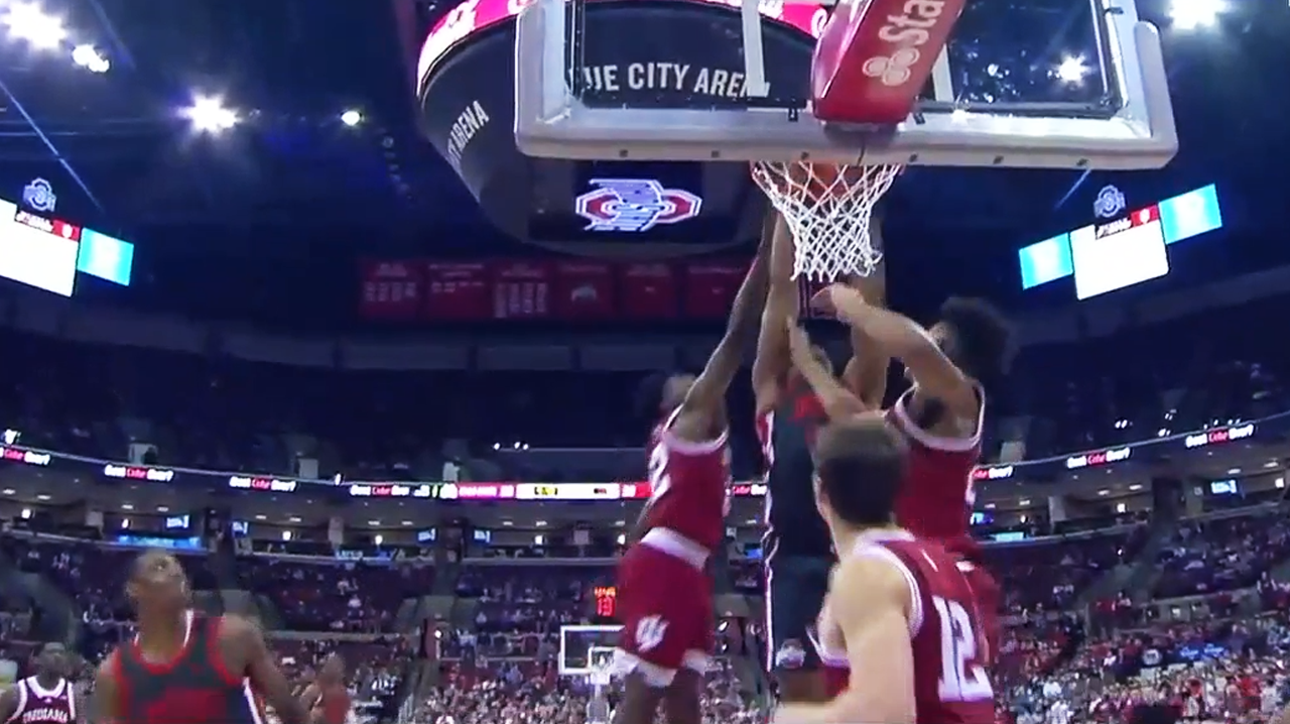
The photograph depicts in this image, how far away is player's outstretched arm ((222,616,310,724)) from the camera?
11.2 feet

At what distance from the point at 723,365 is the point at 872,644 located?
256 cm

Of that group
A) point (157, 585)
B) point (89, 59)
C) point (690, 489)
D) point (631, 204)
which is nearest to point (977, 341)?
point (690, 489)

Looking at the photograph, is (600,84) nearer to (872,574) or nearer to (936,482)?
(936,482)

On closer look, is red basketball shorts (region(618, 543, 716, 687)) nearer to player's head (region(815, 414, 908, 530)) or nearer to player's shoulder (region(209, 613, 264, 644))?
player's shoulder (region(209, 613, 264, 644))

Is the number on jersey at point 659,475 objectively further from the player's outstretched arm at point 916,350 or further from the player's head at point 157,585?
the player's head at point 157,585

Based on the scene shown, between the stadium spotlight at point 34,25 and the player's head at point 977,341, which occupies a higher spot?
the stadium spotlight at point 34,25

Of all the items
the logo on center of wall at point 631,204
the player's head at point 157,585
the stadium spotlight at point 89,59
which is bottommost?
the player's head at point 157,585

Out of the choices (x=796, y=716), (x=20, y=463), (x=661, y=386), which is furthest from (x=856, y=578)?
(x=20, y=463)

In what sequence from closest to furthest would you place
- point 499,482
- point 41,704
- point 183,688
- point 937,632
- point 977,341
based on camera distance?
point 937,632, point 183,688, point 977,341, point 41,704, point 499,482

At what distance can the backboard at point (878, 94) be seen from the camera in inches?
155

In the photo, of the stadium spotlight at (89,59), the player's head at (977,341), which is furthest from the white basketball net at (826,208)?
the stadium spotlight at (89,59)

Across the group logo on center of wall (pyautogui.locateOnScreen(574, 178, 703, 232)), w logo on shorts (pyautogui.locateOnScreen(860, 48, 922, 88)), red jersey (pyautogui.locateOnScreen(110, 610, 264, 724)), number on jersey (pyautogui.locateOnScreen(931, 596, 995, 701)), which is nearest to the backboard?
w logo on shorts (pyautogui.locateOnScreen(860, 48, 922, 88))

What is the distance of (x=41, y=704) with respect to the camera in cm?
596

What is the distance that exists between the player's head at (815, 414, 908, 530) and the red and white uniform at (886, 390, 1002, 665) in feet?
4.74
